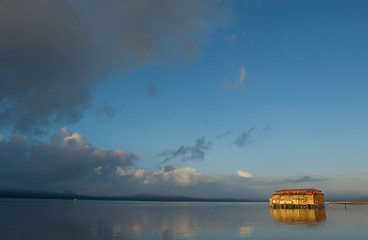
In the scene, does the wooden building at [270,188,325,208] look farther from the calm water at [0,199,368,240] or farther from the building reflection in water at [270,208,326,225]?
the calm water at [0,199,368,240]

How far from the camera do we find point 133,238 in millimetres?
43406

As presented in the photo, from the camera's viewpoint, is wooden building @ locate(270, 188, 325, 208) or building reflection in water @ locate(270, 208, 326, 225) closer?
building reflection in water @ locate(270, 208, 326, 225)

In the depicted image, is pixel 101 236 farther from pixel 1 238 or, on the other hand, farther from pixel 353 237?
pixel 353 237

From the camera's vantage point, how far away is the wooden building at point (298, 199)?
432ft

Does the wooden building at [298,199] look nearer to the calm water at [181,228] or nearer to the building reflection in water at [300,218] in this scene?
the building reflection in water at [300,218]

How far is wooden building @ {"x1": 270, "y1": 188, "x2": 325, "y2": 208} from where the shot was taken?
432ft

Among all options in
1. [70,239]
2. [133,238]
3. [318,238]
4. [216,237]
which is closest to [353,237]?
[318,238]

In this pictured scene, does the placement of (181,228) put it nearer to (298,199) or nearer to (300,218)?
(300,218)

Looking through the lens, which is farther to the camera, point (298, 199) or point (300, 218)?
point (298, 199)

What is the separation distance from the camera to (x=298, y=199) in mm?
134125

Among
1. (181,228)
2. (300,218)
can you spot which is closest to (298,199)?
(300,218)

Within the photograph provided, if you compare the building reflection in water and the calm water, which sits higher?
the calm water

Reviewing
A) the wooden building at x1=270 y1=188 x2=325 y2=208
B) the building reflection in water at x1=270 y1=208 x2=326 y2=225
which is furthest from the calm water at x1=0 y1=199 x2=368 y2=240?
the wooden building at x1=270 y1=188 x2=325 y2=208

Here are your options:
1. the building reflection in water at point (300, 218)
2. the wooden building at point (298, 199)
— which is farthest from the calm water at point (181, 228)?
the wooden building at point (298, 199)
